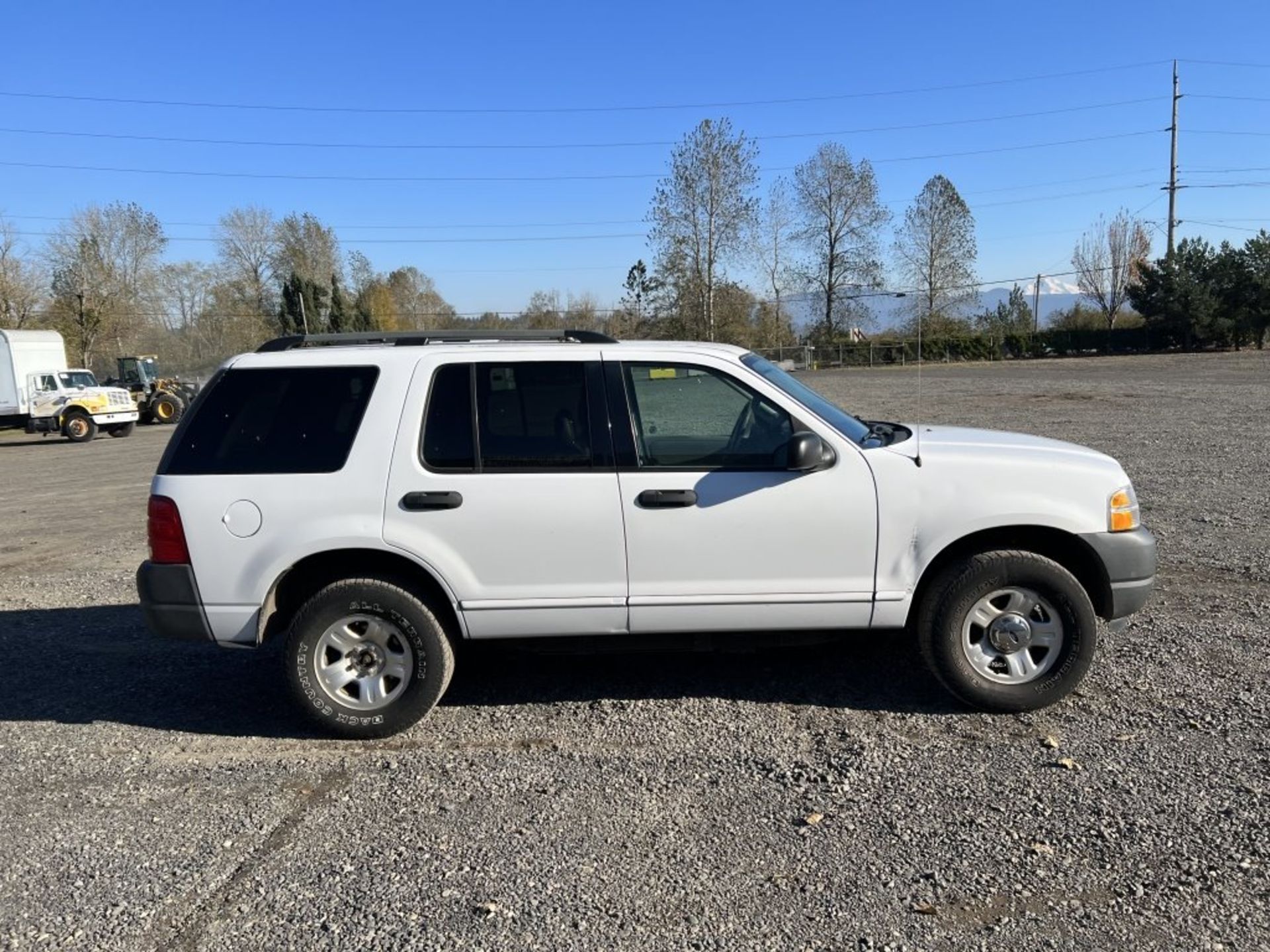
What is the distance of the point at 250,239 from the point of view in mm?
76875

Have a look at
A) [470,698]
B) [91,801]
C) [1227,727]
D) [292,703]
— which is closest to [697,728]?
[470,698]

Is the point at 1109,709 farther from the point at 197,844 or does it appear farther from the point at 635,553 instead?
the point at 197,844

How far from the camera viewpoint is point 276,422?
430 centimetres

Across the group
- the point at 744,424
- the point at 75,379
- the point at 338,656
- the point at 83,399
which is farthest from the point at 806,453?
the point at 75,379

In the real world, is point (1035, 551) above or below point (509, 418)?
below

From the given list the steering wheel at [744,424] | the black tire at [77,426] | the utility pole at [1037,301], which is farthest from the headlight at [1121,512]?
the utility pole at [1037,301]

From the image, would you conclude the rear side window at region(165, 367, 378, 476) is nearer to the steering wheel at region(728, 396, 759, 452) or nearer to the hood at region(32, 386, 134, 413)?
the steering wheel at region(728, 396, 759, 452)

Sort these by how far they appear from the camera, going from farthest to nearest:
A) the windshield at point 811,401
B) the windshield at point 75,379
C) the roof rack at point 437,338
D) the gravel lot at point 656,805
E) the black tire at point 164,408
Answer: the black tire at point 164,408 → the windshield at point 75,379 → the roof rack at point 437,338 → the windshield at point 811,401 → the gravel lot at point 656,805

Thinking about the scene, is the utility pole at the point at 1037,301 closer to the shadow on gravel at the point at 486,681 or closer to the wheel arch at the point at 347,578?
the shadow on gravel at the point at 486,681

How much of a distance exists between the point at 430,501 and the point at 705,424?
1381 mm

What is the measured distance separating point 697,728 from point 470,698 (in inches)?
51.8

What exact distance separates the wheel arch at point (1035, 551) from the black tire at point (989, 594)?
8cm

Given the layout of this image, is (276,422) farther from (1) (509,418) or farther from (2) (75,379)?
(2) (75,379)

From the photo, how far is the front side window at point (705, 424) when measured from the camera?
4.23 meters
